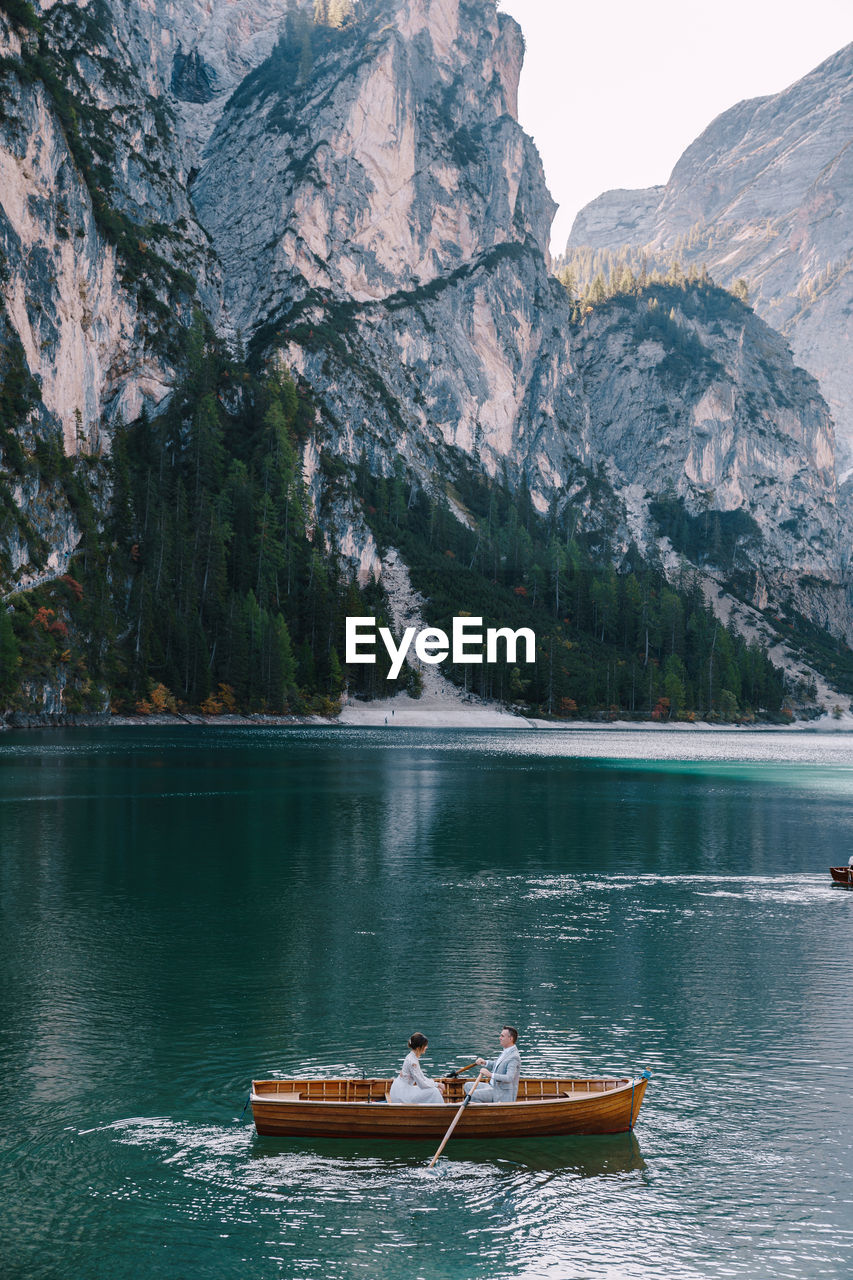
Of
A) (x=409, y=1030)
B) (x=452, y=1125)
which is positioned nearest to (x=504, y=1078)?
(x=452, y=1125)

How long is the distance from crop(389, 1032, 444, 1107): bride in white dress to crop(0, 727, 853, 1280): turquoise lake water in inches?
43.0

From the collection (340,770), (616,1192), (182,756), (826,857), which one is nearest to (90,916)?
(616,1192)

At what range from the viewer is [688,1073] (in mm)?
25469

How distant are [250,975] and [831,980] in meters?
18.8

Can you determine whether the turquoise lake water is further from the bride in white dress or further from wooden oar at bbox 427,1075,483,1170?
the bride in white dress

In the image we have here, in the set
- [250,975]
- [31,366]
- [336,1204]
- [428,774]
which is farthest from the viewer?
[31,366]

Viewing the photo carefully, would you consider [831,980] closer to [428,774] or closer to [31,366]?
[428,774]

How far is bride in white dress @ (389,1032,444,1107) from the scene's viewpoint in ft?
69.2

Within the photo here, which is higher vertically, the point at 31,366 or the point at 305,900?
the point at 31,366

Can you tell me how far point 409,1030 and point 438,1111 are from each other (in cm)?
712

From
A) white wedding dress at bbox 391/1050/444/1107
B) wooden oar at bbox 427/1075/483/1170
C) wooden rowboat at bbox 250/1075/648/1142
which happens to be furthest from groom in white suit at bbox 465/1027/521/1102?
white wedding dress at bbox 391/1050/444/1107

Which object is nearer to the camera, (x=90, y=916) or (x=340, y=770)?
(x=90, y=916)

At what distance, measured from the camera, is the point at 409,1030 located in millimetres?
27953

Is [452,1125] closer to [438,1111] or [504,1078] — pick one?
[438,1111]
